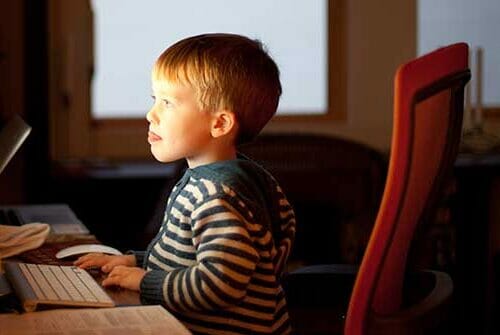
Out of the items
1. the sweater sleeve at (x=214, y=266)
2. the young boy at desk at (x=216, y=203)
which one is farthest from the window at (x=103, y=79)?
the sweater sleeve at (x=214, y=266)

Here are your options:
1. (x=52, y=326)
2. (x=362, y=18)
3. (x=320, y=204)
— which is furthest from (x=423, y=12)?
(x=52, y=326)

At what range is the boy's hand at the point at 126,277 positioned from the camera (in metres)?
1.41

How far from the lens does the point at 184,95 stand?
55.2 inches

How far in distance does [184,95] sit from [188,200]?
0.14m

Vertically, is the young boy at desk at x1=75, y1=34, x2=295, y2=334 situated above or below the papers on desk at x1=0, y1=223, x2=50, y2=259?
above

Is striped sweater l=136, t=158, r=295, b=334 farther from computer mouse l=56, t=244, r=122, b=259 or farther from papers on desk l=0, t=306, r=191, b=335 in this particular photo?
computer mouse l=56, t=244, r=122, b=259

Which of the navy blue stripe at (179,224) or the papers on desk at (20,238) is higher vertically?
the navy blue stripe at (179,224)

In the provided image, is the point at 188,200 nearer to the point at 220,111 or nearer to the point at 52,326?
the point at 220,111

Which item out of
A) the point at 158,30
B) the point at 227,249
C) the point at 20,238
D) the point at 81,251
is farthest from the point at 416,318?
the point at 158,30

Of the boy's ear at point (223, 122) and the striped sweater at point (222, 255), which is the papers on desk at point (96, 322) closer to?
the striped sweater at point (222, 255)

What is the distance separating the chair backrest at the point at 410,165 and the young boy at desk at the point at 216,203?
0.14m

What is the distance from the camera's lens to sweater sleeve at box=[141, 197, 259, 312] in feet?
4.26

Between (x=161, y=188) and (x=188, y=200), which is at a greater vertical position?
(x=188, y=200)

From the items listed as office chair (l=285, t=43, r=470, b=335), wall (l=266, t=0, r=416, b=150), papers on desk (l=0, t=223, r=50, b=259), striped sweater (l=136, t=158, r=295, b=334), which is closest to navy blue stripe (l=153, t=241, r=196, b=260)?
striped sweater (l=136, t=158, r=295, b=334)
